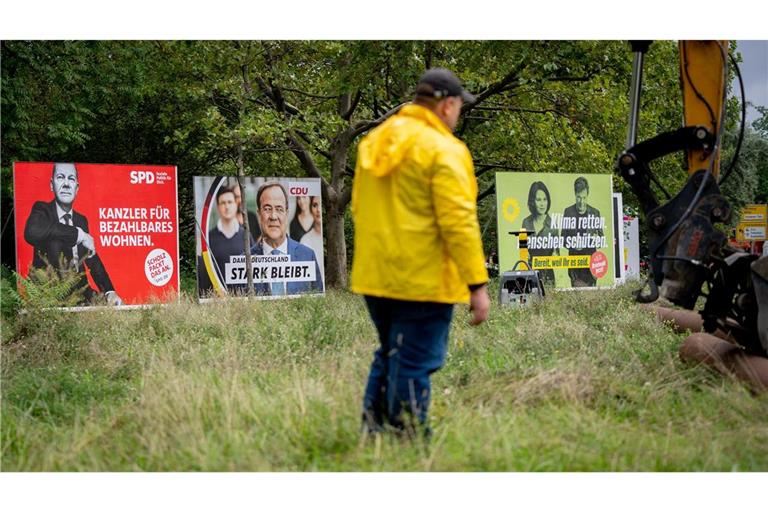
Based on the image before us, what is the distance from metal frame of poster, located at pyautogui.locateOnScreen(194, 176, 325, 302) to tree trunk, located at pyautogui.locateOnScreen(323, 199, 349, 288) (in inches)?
139

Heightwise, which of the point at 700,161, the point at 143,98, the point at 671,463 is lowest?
the point at 671,463

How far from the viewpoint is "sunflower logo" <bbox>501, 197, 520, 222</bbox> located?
55.5 ft

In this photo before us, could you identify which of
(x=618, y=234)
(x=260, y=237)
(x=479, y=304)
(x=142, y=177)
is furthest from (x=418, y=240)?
(x=618, y=234)

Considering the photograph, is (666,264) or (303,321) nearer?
(666,264)

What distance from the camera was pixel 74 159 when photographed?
81.3ft

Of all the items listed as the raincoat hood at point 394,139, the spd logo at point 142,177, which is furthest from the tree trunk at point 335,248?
the raincoat hood at point 394,139

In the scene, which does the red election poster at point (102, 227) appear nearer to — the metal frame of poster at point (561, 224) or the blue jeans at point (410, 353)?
the metal frame of poster at point (561, 224)

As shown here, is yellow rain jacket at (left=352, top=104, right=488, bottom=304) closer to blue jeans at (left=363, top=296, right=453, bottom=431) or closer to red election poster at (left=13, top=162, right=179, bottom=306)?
blue jeans at (left=363, top=296, right=453, bottom=431)

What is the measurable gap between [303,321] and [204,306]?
330cm

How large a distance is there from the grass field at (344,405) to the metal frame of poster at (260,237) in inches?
260

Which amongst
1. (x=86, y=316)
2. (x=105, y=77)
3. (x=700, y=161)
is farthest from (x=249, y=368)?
(x=105, y=77)

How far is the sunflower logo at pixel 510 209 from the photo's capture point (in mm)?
16906

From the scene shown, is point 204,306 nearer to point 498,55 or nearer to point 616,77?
point 498,55

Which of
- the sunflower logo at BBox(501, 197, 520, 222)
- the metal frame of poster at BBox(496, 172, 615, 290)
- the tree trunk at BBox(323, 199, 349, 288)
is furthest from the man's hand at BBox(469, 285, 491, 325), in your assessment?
the tree trunk at BBox(323, 199, 349, 288)
